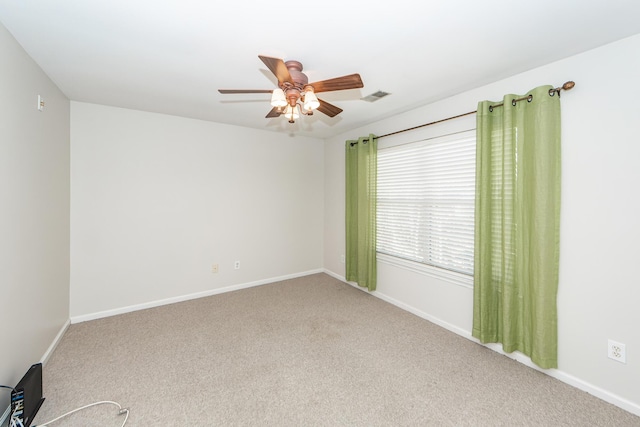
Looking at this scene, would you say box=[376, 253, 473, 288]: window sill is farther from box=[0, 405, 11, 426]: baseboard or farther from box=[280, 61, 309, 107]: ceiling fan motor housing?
box=[0, 405, 11, 426]: baseboard

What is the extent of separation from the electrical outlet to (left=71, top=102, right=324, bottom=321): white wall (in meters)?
3.59

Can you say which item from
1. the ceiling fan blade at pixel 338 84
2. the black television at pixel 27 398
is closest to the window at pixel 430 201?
the ceiling fan blade at pixel 338 84

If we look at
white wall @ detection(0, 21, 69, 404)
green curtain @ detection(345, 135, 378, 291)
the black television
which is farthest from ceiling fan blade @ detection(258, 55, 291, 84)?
the black television

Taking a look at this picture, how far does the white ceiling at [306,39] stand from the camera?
1521 mm

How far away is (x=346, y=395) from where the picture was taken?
190 cm

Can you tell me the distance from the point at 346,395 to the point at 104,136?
3.55 meters

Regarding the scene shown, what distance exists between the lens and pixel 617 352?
183 cm

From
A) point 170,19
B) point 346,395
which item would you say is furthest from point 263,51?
point 346,395

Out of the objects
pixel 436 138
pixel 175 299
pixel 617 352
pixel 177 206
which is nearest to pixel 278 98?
pixel 436 138

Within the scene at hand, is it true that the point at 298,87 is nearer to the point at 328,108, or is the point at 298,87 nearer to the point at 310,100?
the point at 310,100

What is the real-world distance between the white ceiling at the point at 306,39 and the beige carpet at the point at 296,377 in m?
2.39

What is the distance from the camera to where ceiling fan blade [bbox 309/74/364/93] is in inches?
68.1

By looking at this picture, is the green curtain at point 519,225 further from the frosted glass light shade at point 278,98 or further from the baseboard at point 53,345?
the baseboard at point 53,345

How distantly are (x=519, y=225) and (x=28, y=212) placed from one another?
12.2 ft
